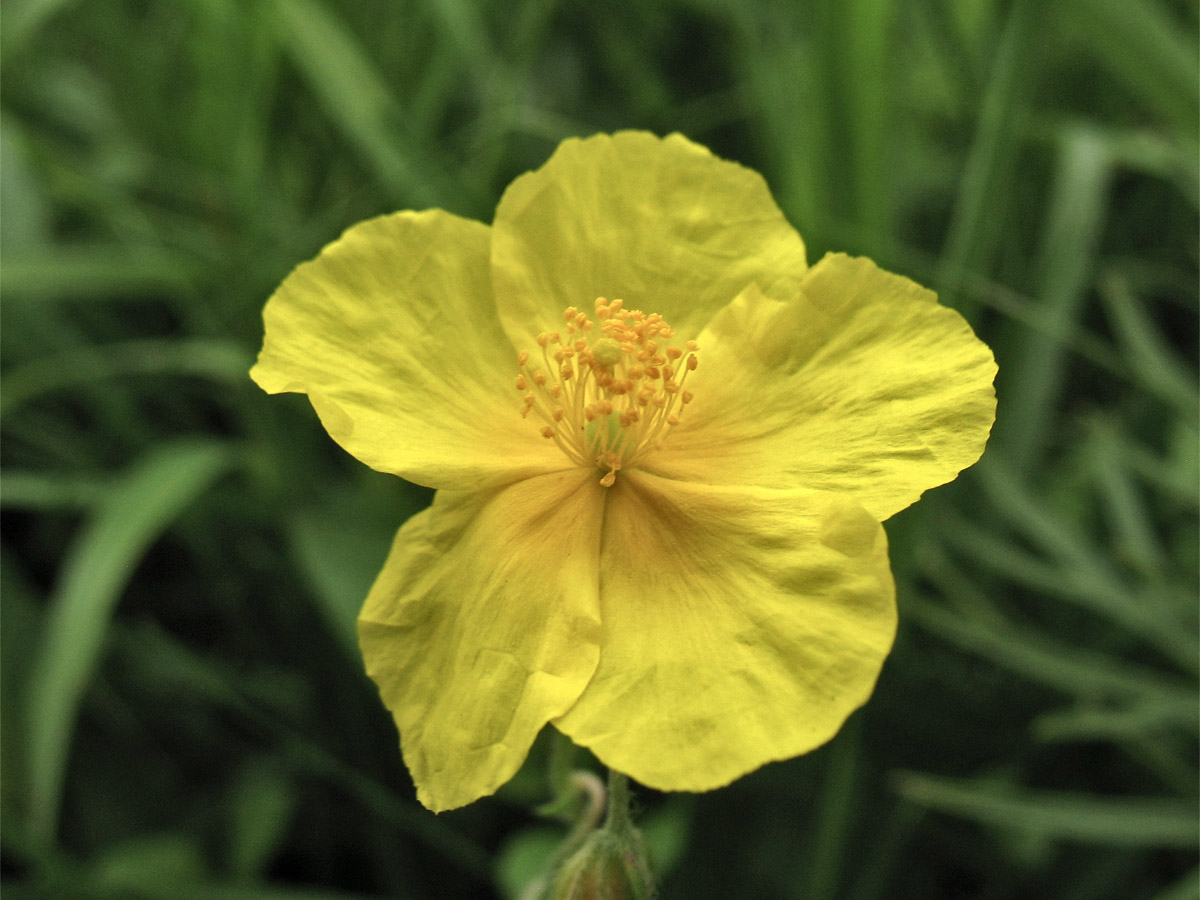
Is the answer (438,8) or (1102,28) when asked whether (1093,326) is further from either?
(438,8)

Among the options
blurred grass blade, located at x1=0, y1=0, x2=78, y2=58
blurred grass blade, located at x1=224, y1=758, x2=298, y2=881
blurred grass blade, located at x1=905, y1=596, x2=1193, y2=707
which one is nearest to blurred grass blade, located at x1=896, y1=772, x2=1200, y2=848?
blurred grass blade, located at x1=905, y1=596, x2=1193, y2=707

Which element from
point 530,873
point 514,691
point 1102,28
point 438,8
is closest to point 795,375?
point 514,691

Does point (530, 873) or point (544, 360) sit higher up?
point (544, 360)

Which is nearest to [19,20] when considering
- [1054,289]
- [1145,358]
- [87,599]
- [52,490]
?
[52,490]

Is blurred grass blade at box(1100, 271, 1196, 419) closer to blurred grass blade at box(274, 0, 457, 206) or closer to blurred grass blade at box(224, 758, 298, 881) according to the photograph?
blurred grass blade at box(274, 0, 457, 206)

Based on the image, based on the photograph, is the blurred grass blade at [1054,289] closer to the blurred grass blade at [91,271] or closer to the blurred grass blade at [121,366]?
the blurred grass blade at [121,366]

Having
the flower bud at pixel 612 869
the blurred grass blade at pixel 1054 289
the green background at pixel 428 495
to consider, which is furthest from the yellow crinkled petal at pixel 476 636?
the blurred grass blade at pixel 1054 289
